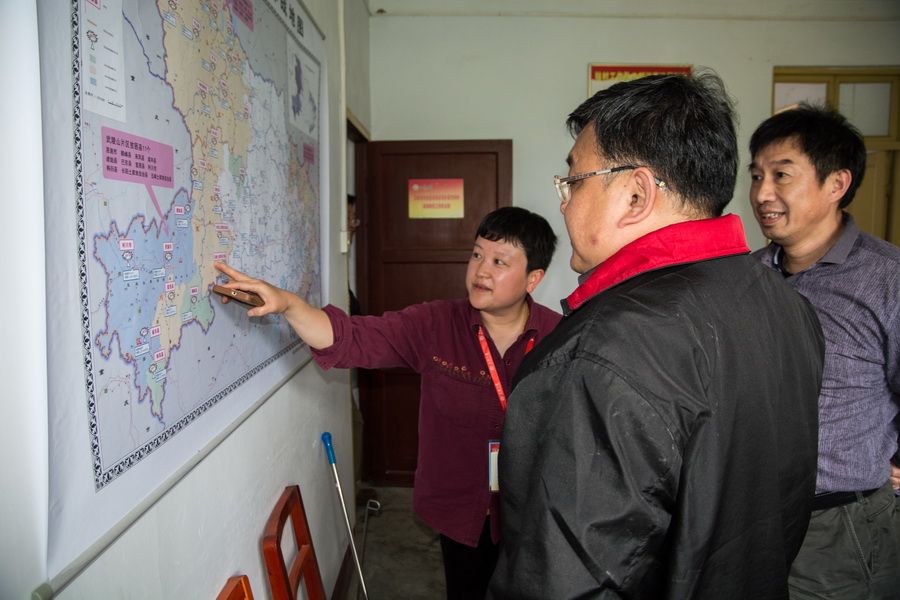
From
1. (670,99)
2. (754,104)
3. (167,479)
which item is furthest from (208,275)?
(754,104)

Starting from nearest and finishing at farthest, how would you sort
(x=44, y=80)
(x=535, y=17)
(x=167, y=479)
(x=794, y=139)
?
(x=44, y=80)
(x=167, y=479)
(x=794, y=139)
(x=535, y=17)

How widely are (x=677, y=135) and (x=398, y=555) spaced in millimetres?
2554

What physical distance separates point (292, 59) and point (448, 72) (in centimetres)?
200

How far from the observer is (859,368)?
1365mm

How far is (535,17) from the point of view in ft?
10.9

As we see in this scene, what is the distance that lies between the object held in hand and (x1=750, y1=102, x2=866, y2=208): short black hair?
1.45m

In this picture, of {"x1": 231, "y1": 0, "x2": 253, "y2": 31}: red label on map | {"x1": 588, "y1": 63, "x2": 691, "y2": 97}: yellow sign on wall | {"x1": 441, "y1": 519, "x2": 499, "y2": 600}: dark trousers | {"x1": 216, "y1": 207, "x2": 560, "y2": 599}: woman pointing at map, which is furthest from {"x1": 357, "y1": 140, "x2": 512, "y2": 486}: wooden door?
{"x1": 231, "y1": 0, "x2": 253, "y2": 31}: red label on map

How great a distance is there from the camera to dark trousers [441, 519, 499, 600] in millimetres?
1562

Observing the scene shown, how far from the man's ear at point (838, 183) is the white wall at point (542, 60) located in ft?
6.46

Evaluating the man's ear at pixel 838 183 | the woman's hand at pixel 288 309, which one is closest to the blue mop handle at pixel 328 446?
the woman's hand at pixel 288 309

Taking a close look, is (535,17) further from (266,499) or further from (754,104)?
(266,499)

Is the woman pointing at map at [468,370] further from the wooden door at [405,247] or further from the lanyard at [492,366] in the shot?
the wooden door at [405,247]

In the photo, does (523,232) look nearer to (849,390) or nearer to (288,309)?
(288,309)

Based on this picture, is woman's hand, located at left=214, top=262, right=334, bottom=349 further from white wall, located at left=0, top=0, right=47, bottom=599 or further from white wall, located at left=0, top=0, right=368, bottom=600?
white wall, located at left=0, top=0, right=47, bottom=599
